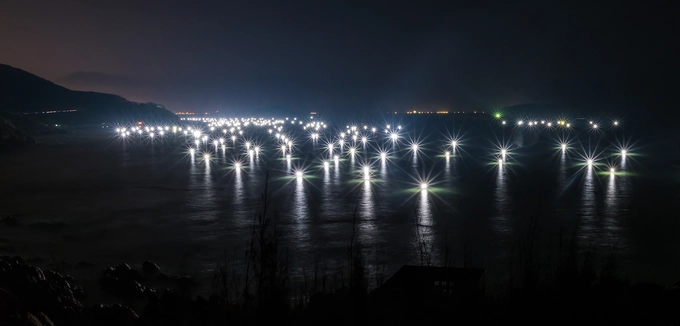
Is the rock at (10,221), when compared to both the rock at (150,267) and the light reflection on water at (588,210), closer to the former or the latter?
the rock at (150,267)

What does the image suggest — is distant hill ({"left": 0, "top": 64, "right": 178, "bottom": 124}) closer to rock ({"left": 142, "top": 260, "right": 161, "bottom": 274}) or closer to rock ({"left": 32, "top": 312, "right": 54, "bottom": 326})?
rock ({"left": 142, "top": 260, "right": 161, "bottom": 274})

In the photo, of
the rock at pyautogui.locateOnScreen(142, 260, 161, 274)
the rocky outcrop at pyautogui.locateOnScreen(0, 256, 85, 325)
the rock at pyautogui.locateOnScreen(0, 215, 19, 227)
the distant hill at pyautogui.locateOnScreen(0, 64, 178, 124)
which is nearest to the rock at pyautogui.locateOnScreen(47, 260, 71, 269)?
the rock at pyautogui.locateOnScreen(142, 260, 161, 274)

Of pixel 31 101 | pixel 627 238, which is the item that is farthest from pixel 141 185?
pixel 31 101

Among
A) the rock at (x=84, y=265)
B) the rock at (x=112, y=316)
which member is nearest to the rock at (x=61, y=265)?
the rock at (x=84, y=265)

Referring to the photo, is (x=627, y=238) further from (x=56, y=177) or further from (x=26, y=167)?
(x=26, y=167)

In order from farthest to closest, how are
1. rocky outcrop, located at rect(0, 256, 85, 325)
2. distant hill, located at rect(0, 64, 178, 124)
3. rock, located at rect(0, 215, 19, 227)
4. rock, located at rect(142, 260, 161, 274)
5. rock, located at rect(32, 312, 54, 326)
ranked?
distant hill, located at rect(0, 64, 178, 124), rock, located at rect(0, 215, 19, 227), rock, located at rect(142, 260, 161, 274), rocky outcrop, located at rect(0, 256, 85, 325), rock, located at rect(32, 312, 54, 326)
